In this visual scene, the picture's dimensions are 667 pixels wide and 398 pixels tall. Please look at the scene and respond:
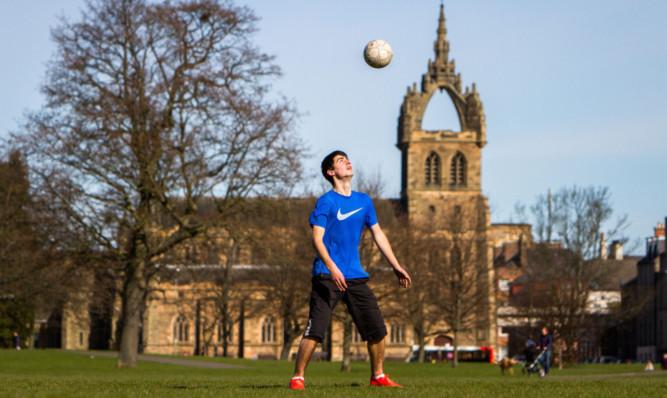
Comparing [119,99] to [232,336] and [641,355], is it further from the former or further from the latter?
[641,355]

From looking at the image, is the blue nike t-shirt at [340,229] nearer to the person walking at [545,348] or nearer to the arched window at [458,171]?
the person walking at [545,348]

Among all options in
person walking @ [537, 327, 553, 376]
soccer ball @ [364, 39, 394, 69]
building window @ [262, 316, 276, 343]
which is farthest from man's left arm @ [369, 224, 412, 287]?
building window @ [262, 316, 276, 343]

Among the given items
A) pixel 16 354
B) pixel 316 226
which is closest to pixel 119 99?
pixel 16 354

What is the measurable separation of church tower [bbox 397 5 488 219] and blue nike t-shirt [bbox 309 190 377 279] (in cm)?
10173

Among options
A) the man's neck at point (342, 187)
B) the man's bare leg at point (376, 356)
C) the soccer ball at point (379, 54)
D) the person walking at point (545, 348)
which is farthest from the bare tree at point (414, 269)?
the man's neck at point (342, 187)

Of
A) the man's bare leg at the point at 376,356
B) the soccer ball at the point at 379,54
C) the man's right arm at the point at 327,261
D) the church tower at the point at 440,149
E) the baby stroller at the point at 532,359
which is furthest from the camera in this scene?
the church tower at the point at 440,149

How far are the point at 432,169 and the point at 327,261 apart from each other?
105 metres

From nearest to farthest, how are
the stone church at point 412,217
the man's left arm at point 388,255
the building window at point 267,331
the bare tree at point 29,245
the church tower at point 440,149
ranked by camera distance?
the man's left arm at point 388,255 → the bare tree at point 29,245 → the stone church at point 412,217 → the building window at point 267,331 → the church tower at point 440,149

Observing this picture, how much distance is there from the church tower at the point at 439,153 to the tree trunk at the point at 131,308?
3017 inches

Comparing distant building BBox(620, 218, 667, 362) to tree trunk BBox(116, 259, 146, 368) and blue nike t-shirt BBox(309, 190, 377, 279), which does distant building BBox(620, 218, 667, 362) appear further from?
blue nike t-shirt BBox(309, 190, 377, 279)

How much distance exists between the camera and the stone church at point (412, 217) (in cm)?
9650

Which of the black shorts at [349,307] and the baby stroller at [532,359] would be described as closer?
the black shorts at [349,307]

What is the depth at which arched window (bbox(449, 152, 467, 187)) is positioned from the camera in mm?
114562

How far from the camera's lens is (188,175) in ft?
116
